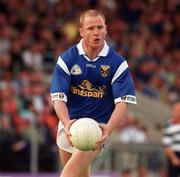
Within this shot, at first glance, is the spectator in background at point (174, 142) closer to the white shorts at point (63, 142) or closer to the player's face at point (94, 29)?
the white shorts at point (63, 142)

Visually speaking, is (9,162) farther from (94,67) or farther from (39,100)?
(94,67)

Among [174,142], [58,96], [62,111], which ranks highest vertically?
[58,96]

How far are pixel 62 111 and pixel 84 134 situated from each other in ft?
1.51

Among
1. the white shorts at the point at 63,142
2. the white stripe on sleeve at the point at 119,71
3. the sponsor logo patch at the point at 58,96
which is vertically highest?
the white stripe on sleeve at the point at 119,71

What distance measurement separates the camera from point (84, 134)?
8.88m

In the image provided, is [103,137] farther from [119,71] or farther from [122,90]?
[119,71]

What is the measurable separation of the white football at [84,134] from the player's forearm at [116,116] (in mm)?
150

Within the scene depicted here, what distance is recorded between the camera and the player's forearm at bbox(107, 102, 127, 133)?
9.10m

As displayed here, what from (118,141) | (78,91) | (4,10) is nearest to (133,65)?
(4,10)

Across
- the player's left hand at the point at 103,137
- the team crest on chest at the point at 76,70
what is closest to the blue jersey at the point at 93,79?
the team crest on chest at the point at 76,70

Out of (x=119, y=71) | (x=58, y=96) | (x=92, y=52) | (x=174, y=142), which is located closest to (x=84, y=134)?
(x=58, y=96)

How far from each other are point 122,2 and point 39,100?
8479 millimetres

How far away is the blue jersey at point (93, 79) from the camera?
30.6 feet

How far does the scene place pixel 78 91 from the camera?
9469 millimetres
